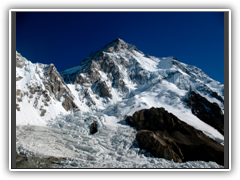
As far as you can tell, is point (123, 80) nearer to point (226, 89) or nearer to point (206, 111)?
point (206, 111)

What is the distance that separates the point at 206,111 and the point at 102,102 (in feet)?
134

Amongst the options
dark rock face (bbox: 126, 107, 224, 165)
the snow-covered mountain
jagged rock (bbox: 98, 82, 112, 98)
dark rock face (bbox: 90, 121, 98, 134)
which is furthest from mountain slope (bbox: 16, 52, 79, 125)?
dark rock face (bbox: 126, 107, 224, 165)

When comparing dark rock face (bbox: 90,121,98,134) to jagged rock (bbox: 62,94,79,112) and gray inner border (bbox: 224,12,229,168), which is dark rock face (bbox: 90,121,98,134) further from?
gray inner border (bbox: 224,12,229,168)

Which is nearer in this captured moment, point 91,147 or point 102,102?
point 91,147

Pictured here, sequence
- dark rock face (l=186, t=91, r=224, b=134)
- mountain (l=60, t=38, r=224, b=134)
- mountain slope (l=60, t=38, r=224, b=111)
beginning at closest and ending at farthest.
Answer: dark rock face (l=186, t=91, r=224, b=134), mountain (l=60, t=38, r=224, b=134), mountain slope (l=60, t=38, r=224, b=111)

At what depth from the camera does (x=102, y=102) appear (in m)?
63.3

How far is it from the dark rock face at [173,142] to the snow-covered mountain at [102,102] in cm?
369

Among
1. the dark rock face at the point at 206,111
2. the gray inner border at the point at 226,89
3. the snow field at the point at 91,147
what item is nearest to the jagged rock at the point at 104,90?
the snow field at the point at 91,147

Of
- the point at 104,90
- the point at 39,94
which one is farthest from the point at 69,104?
the point at 104,90

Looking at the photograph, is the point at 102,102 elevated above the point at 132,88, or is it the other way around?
the point at 132,88

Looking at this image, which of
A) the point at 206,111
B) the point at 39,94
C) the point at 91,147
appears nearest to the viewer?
the point at 91,147

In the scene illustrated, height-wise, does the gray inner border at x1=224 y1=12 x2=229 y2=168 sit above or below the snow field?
above

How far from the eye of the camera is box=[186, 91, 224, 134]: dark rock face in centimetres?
3931
